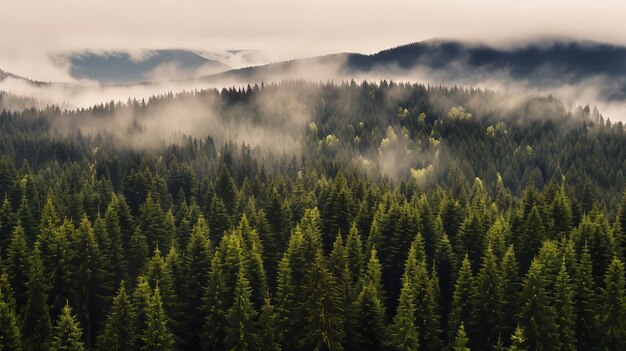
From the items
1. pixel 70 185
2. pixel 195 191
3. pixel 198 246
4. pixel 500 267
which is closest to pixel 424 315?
pixel 500 267

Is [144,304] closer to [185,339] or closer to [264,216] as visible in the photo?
[185,339]

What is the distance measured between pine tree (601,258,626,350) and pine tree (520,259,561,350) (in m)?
4.77

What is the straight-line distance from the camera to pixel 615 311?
5138cm

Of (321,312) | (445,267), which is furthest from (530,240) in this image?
(321,312)

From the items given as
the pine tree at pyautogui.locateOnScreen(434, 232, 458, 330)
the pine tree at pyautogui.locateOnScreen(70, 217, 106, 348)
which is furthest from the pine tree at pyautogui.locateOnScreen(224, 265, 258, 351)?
the pine tree at pyautogui.locateOnScreen(434, 232, 458, 330)

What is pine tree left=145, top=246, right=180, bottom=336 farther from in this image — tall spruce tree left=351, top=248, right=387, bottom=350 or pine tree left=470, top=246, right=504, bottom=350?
pine tree left=470, top=246, right=504, bottom=350

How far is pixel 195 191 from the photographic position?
12975 centimetres

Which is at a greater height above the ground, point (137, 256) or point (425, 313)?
point (137, 256)

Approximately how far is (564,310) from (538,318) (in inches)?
118

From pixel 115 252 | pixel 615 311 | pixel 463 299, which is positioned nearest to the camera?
pixel 615 311

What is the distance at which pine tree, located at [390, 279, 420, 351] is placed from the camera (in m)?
51.0

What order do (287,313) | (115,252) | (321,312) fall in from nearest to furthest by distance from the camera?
(321,312), (287,313), (115,252)

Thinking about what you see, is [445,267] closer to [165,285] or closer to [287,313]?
[287,313]

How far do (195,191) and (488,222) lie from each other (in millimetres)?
71894
